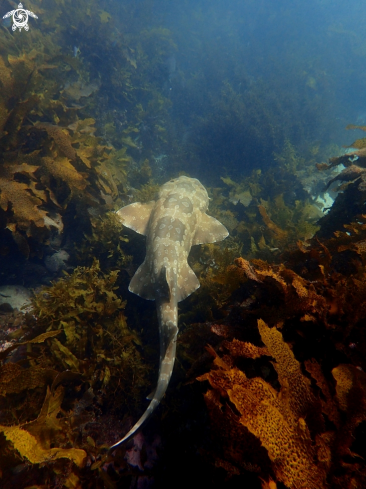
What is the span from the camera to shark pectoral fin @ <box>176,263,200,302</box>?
4031 mm

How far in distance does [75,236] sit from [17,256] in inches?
49.0

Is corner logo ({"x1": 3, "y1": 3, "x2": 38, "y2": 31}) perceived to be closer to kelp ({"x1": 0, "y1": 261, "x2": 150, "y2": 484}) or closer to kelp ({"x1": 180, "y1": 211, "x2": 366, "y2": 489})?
kelp ({"x1": 0, "y1": 261, "x2": 150, "y2": 484})

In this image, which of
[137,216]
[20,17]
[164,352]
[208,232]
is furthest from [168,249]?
[20,17]

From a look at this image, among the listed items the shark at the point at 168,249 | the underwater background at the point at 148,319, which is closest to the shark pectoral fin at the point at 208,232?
the shark at the point at 168,249

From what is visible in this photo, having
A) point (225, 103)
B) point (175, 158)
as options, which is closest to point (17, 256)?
point (175, 158)

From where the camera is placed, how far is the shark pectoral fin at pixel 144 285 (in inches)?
159

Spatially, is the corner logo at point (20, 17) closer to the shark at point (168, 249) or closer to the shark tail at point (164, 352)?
the shark at point (168, 249)

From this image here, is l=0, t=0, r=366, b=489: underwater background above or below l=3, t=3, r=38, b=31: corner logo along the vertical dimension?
below

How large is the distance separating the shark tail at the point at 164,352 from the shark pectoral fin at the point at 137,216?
5.97 ft

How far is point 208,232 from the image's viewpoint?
5.11 metres

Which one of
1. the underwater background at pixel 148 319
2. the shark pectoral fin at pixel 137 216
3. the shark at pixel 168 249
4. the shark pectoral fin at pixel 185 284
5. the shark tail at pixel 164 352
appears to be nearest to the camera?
the underwater background at pixel 148 319

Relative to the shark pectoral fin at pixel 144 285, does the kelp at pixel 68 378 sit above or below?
below

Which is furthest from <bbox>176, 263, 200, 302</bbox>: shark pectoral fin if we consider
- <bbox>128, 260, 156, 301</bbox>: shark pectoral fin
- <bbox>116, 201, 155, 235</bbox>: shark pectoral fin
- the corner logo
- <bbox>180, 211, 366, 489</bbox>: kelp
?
the corner logo

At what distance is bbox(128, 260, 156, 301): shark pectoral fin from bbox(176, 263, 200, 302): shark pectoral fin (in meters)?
0.45
